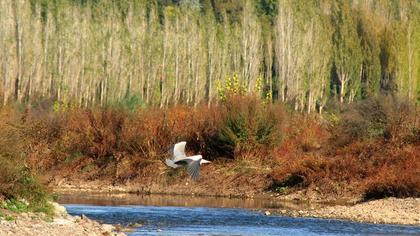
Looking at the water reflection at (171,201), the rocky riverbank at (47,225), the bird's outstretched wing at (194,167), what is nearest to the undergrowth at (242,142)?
the water reflection at (171,201)

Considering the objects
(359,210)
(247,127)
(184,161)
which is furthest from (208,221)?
(247,127)

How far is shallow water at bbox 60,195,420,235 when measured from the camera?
25.3 meters

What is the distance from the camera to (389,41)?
88500mm

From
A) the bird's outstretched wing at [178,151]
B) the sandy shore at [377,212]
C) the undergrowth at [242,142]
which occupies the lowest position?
the sandy shore at [377,212]

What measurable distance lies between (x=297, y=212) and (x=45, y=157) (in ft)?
52.6

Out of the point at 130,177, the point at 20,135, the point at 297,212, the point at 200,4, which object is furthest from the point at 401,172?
the point at 200,4

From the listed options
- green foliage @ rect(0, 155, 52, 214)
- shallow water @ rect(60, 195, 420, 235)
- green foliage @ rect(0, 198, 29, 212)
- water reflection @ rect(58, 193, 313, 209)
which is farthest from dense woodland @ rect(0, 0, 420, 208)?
shallow water @ rect(60, 195, 420, 235)

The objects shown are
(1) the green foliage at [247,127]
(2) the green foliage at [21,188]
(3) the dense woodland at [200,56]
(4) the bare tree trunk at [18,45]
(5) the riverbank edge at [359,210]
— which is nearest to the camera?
(2) the green foliage at [21,188]

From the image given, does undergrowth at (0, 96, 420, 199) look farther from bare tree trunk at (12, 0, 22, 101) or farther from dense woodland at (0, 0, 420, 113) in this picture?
dense woodland at (0, 0, 420, 113)

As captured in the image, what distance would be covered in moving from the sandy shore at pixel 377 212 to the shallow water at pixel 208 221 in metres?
1.01

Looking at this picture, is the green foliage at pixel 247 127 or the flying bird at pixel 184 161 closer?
the flying bird at pixel 184 161

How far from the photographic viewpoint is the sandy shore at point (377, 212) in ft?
94.4

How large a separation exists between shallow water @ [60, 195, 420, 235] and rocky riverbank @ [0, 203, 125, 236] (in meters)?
2.01

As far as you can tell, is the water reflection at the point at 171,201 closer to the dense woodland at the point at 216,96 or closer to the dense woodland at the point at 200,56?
the dense woodland at the point at 216,96
